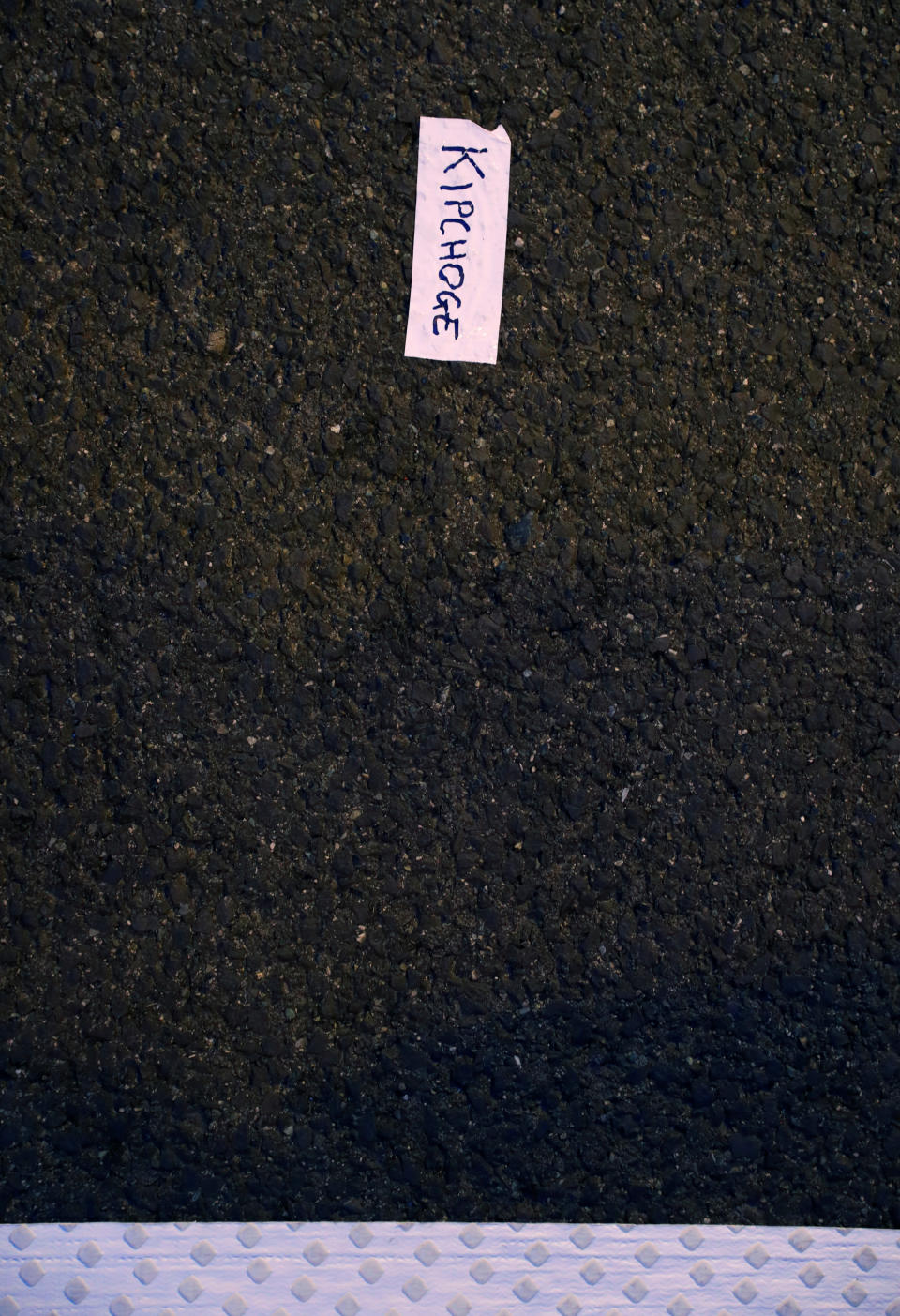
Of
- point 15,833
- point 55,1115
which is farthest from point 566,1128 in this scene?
point 15,833

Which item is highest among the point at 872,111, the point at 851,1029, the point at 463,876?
the point at 872,111

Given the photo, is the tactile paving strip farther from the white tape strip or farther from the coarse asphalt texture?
the white tape strip

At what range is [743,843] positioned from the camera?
1.66 meters

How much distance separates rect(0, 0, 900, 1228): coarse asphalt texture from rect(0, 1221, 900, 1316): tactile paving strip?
48mm

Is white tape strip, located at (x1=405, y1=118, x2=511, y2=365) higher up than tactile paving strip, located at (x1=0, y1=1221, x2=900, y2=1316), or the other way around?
white tape strip, located at (x1=405, y1=118, x2=511, y2=365)

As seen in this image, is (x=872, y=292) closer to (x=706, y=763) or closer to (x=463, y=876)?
(x=706, y=763)

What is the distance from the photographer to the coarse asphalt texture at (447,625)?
1594 millimetres

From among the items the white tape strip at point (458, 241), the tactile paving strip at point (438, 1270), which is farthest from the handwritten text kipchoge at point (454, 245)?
the tactile paving strip at point (438, 1270)

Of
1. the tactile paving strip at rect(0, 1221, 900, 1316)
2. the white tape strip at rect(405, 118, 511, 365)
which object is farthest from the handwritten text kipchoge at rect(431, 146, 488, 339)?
the tactile paving strip at rect(0, 1221, 900, 1316)

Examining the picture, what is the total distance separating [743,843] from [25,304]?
4.89 feet

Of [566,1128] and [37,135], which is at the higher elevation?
[37,135]

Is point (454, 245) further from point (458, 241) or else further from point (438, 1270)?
point (438, 1270)

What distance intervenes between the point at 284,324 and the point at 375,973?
3.56 feet

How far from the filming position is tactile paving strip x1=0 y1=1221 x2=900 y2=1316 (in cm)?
161
